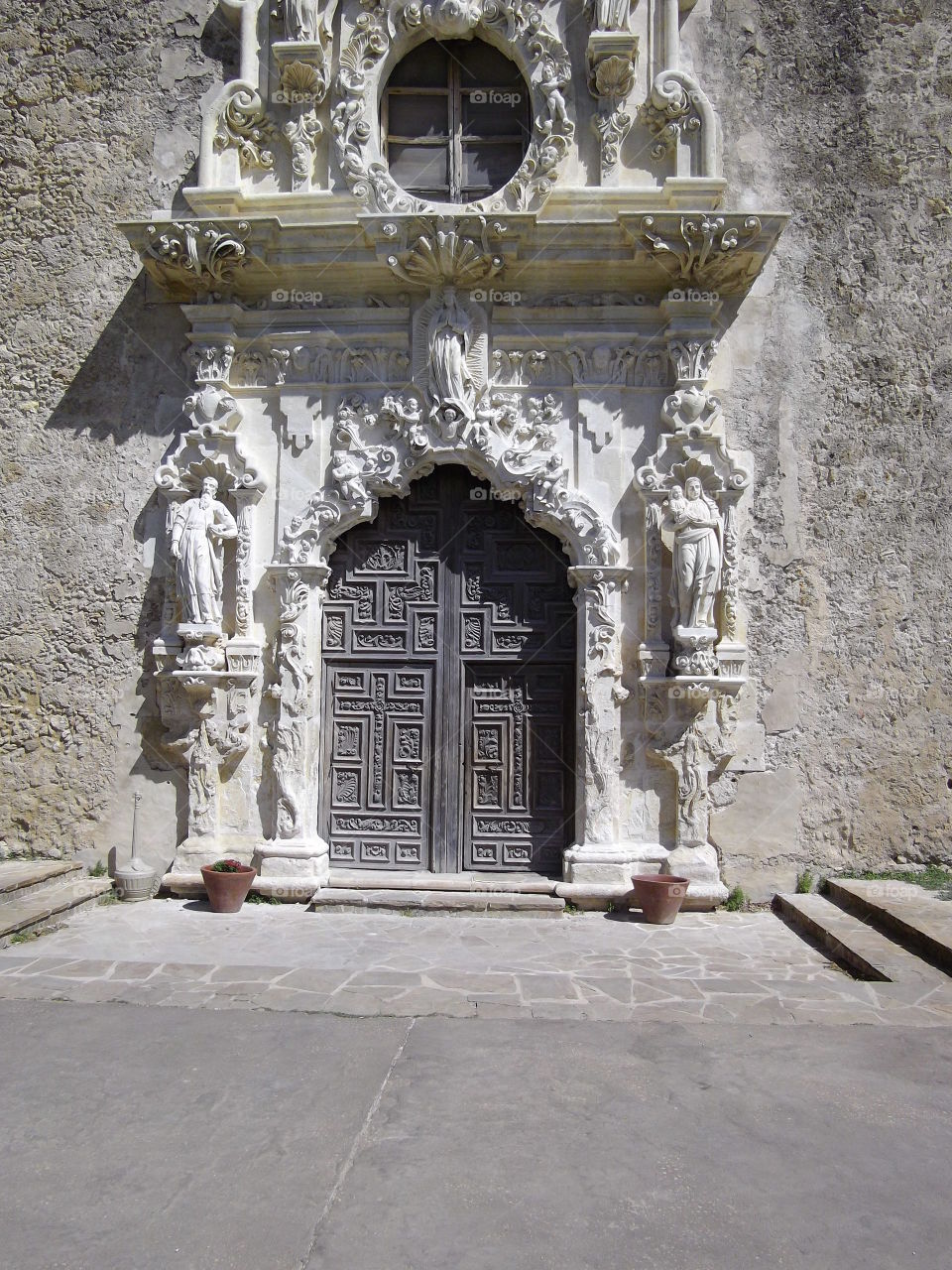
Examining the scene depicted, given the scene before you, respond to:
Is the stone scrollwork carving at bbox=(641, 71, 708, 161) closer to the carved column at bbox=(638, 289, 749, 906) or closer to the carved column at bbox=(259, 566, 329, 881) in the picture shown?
the carved column at bbox=(638, 289, 749, 906)

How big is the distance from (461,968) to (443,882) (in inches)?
53.0

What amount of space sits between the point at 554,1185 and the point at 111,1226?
1.20m

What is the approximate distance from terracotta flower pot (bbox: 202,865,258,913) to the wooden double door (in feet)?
2.30

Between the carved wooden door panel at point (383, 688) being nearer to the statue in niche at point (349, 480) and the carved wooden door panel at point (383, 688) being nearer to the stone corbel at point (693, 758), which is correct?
the statue in niche at point (349, 480)

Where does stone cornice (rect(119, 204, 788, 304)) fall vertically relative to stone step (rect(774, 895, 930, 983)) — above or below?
above

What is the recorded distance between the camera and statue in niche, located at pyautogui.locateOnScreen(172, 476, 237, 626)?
6227mm

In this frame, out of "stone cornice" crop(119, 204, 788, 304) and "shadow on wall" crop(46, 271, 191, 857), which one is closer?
"stone cornice" crop(119, 204, 788, 304)

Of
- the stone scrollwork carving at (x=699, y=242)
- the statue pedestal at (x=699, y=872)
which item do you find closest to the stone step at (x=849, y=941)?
the statue pedestal at (x=699, y=872)

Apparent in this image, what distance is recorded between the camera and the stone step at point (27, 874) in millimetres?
5828

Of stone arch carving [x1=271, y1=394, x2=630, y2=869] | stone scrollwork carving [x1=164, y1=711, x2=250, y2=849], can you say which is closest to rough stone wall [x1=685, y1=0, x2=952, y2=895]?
stone arch carving [x1=271, y1=394, x2=630, y2=869]

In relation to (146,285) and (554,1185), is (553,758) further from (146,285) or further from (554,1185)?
(146,285)

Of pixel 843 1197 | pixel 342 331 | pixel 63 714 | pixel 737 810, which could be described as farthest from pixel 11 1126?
pixel 342 331

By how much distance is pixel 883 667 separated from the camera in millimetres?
6266

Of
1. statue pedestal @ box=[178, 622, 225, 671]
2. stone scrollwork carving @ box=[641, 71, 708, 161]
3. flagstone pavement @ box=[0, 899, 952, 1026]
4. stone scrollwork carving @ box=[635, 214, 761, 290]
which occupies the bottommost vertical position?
flagstone pavement @ box=[0, 899, 952, 1026]
